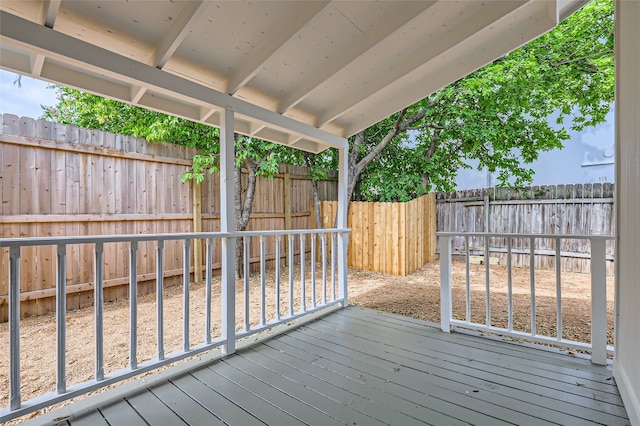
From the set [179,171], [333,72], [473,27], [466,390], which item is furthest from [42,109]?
[466,390]

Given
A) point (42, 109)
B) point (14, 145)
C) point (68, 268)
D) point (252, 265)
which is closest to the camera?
point (14, 145)

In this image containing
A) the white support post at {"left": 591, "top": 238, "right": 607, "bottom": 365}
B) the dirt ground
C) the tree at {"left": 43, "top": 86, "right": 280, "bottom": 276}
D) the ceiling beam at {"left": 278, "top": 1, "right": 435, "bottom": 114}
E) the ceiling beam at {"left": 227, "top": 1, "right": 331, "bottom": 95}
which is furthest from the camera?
the tree at {"left": 43, "top": 86, "right": 280, "bottom": 276}

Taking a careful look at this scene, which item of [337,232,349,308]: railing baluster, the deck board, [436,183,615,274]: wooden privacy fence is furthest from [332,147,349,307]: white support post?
[436,183,615,274]: wooden privacy fence

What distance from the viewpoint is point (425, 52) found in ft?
8.00

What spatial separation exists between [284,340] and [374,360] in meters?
0.81

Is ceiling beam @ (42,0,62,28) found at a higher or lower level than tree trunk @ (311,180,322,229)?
higher

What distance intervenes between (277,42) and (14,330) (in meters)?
2.12

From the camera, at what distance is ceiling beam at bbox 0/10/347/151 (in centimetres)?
150

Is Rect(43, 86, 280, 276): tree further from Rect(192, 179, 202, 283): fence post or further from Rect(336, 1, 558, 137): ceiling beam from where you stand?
Rect(336, 1, 558, 137): ceiling beam

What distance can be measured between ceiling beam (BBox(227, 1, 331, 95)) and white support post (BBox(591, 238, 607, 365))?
2356 millimetres

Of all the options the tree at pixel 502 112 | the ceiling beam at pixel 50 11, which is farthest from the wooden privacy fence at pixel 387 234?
the ceiling beam at pixel 50 11

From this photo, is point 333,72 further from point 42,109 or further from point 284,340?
point 42,109

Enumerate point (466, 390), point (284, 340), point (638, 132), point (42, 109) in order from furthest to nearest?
point (42, 109) → point (284, 340) → point (466, 390) → point (638, 132)

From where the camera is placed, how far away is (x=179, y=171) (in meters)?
4.80
